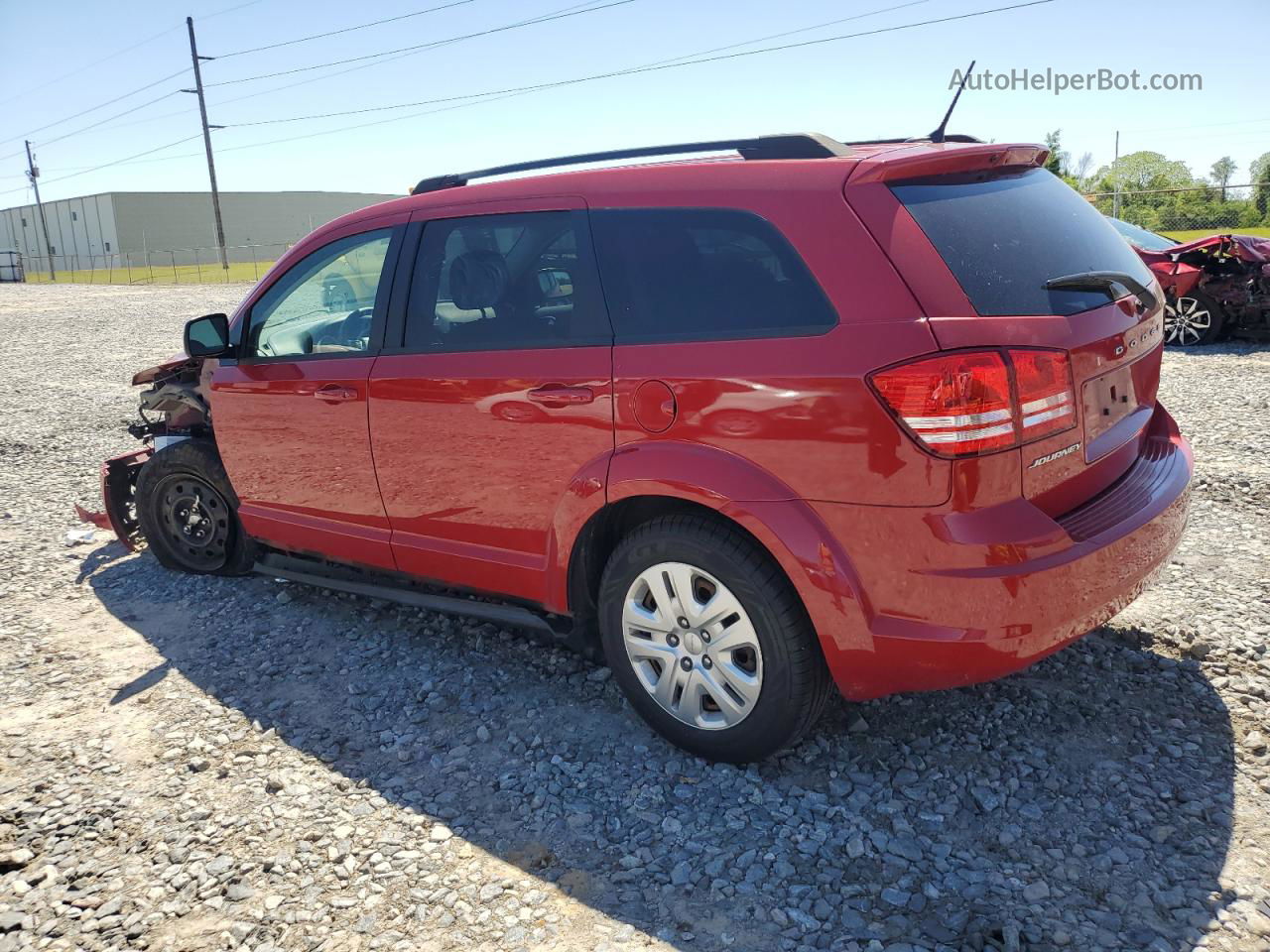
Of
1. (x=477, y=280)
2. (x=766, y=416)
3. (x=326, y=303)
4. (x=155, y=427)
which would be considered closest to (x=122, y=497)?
(x=155, y=427)

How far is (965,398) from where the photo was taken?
101 inches

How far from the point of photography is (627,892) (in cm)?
271

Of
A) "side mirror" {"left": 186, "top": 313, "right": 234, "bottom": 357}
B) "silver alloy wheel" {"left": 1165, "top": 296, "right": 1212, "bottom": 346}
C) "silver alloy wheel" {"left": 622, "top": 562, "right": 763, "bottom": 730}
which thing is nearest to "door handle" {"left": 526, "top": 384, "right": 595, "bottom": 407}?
"silver alloy wheel" {"left": 622, "top": 562, "right": 763, "bottom": 730}

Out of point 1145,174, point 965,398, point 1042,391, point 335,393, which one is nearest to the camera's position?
point 965,398

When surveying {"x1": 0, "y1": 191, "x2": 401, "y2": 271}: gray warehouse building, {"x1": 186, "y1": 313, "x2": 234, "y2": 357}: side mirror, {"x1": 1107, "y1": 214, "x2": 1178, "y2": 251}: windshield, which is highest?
{"x1": 0, "y1": 191, "x2": 401, "y2": 271}: gray warehouse building

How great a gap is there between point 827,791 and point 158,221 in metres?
84.7

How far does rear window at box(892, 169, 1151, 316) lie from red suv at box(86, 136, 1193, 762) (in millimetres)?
11

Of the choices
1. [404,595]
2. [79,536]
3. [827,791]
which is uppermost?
[404,595]

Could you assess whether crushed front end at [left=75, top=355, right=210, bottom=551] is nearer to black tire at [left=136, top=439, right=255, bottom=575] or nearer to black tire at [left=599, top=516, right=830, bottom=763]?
black tire at [left=136, top=439, right=255, bottom=575]

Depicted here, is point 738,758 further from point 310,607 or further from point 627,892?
point 310,607

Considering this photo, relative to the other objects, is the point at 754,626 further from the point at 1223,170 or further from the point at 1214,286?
the point at 1223,170

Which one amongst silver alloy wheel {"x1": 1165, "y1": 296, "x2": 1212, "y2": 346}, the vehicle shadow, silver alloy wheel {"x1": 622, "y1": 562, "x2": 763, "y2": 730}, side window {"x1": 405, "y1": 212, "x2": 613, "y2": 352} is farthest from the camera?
silver alloy wheel {"x1": 1165, "y1": 296, "x2": 1212, "y2": 346}

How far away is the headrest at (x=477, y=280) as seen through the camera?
362cm

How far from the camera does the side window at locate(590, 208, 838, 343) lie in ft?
9.38
